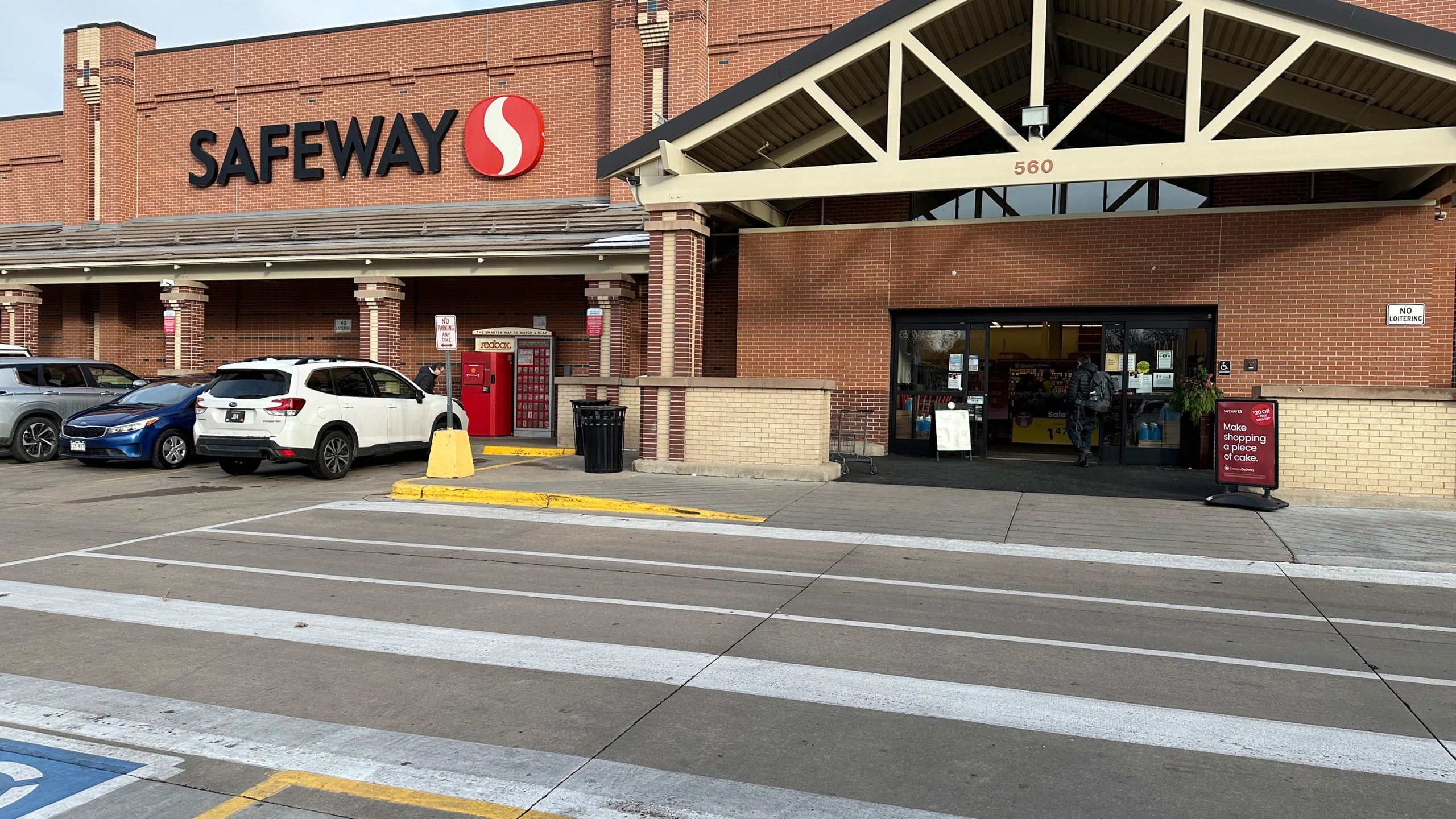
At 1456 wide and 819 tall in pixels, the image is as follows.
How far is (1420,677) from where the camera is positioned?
539 centimetres

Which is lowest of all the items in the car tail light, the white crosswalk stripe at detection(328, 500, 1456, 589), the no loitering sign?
the white crosswalk stripe at detection(328, 500, 1456, 589)

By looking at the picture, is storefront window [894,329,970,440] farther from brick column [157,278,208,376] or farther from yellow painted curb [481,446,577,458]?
brick column [157,278,208,376]

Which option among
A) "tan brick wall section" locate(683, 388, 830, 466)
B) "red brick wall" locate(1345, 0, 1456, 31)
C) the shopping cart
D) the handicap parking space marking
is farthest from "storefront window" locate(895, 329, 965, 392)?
the handicap parking space marking

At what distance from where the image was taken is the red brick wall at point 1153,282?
14180 mm

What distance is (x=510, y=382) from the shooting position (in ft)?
71.4

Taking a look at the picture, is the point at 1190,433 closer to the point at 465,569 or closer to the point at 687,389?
the point at 687,389

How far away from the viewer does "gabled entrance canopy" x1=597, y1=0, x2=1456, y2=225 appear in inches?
428

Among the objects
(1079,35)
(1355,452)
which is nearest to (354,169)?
(1079,35)

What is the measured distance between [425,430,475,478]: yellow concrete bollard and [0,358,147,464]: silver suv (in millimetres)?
7031

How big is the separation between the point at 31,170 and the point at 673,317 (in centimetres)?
2474

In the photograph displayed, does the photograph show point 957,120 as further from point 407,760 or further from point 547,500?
point 407,760

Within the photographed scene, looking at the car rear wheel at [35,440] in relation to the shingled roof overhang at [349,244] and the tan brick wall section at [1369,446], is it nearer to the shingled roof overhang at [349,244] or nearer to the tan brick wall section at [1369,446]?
the shingled roof overhang at [349,244]

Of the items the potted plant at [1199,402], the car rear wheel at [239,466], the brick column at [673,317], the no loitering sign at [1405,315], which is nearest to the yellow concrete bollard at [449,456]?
the brick column at [673,317]

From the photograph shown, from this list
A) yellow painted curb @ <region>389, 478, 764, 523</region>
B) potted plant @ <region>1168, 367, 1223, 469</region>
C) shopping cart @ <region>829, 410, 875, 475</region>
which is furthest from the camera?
shopping cart @ <region>829, 410, 875, 475</region>
